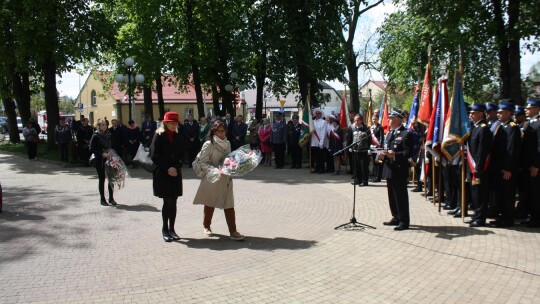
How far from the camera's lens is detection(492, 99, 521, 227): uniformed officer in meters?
8.33

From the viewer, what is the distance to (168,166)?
300 inches

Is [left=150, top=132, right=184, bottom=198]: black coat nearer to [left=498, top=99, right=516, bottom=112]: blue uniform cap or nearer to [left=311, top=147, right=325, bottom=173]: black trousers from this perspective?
[left=498, top=99, right=516, bottom=112]: blue uniform cap

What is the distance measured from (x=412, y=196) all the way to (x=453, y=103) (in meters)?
3.50

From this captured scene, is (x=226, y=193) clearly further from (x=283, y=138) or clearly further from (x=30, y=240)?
→ (x=283, y=138)

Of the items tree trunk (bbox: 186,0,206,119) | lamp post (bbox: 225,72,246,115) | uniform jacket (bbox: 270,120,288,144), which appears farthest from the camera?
lamp post (bbox: 225,72,246,115)

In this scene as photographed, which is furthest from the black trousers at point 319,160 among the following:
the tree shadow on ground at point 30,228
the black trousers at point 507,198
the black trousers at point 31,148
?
the black trousers at point 31,148

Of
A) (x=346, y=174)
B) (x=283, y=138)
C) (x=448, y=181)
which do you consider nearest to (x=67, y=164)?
(x=283, y=138)

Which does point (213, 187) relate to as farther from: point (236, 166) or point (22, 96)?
point (22, 96)

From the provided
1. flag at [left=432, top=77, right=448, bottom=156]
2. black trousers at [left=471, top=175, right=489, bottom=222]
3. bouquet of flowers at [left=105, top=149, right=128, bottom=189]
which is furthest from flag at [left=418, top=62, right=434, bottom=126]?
bouquet of flowers at [left=105, top=149, right=128, bottom=189]

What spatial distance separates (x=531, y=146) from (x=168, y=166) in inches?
252

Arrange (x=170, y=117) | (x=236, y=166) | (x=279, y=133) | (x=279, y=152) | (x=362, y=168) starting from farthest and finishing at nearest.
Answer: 1. (x=279, y=152)
2. (x=279, y=133)
3. (x=362, y=168)
4. (x=170, y=117)
5. (x=236, y=166)

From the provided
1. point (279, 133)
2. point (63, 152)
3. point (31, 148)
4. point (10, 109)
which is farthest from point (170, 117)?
point (10, 109)

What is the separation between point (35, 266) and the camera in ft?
21.2

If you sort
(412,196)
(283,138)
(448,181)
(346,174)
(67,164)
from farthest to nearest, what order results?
(67,164), (283,138), (346,174), (412,196), (448,181)
